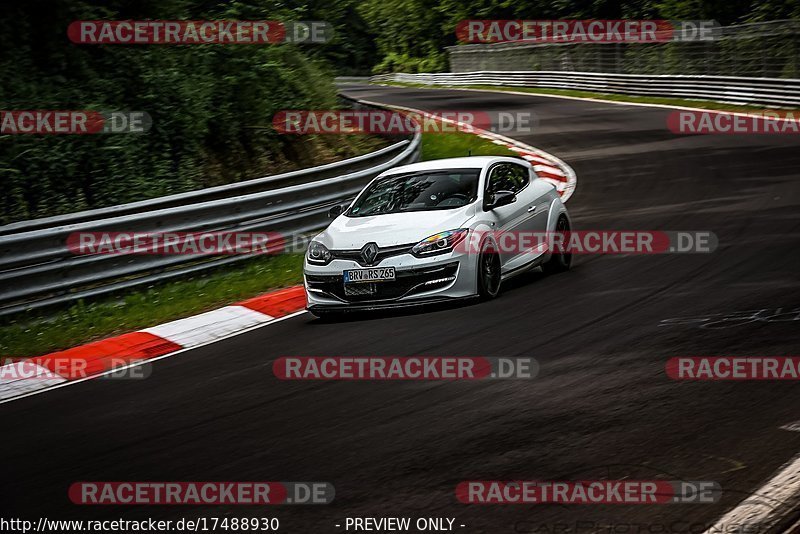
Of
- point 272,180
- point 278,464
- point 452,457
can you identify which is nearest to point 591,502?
point 452,457

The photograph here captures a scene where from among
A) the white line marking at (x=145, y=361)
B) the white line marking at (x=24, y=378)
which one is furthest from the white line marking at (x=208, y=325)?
the white line marking at (x=24, y=378)

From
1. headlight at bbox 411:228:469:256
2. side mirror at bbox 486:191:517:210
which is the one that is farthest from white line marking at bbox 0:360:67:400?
side mirror at bbox 486:191:517:210

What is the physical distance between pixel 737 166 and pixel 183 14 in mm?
10094

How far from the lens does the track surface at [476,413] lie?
527 centimetres

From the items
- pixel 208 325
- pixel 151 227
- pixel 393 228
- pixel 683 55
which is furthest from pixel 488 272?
pixel 683 55

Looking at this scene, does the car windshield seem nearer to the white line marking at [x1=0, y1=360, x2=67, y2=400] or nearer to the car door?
the car door

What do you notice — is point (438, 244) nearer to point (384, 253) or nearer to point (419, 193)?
point (384, 253)

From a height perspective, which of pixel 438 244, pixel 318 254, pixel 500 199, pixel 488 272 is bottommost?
pixel 488 272

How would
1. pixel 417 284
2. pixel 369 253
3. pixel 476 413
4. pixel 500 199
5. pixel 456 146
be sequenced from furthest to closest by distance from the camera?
pixel 456 146, pixel 500 199, pixel 369 253, pixel 417 284, pixel 476 413

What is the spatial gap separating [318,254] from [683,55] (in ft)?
104

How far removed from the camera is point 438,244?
996cm

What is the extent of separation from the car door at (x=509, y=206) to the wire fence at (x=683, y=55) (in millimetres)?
21335

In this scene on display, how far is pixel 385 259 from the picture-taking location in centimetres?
996

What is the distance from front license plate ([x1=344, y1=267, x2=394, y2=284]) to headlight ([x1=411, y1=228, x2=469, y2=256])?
31cm
